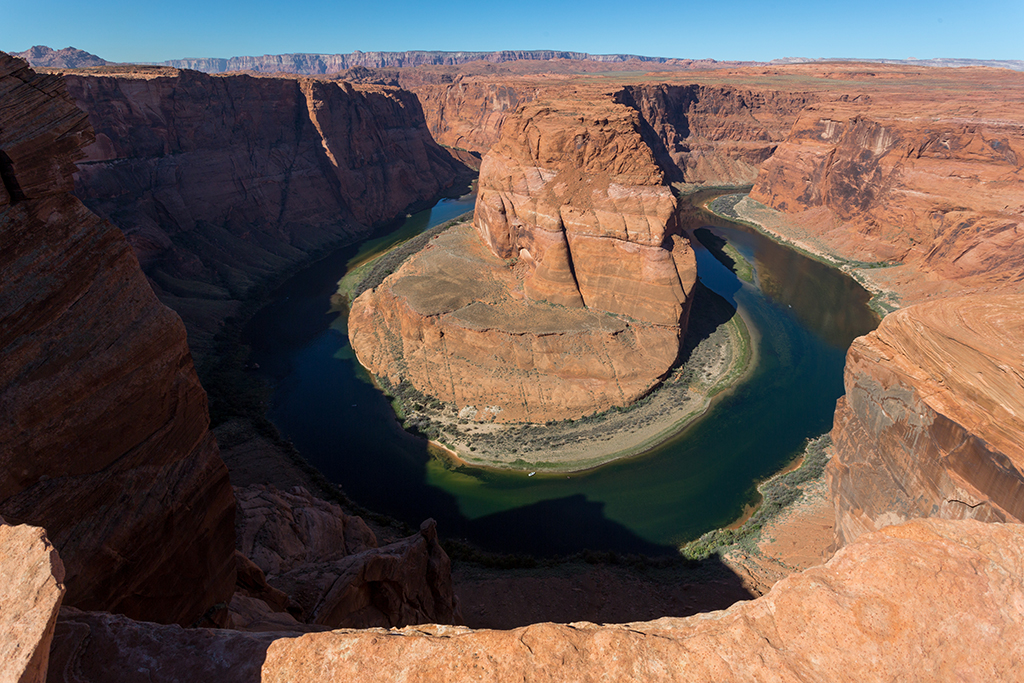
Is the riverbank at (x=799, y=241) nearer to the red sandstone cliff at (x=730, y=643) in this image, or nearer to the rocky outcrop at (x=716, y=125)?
the rocky outcrop at (x=716, y=125)

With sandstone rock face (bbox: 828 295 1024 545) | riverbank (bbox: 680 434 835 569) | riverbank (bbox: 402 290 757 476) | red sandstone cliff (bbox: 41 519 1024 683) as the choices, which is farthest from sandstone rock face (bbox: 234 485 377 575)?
sandstone rock face (bbox: 828 295 1024 545)

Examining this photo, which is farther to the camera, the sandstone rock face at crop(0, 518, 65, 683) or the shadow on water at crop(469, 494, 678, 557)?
the shadow on water at crop(469, 494, 678, 557)

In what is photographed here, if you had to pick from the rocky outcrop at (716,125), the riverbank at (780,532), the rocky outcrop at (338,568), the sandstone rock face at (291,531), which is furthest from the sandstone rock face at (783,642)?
the rocky outcrop at (716,125)

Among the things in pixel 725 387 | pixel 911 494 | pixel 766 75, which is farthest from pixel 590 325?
pixel 766 75

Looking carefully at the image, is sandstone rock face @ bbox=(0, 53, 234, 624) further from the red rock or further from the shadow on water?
the shadow on water

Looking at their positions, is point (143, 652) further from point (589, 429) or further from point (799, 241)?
point (799, 241)

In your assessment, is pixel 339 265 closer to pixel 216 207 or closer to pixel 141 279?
pixel 216 207
